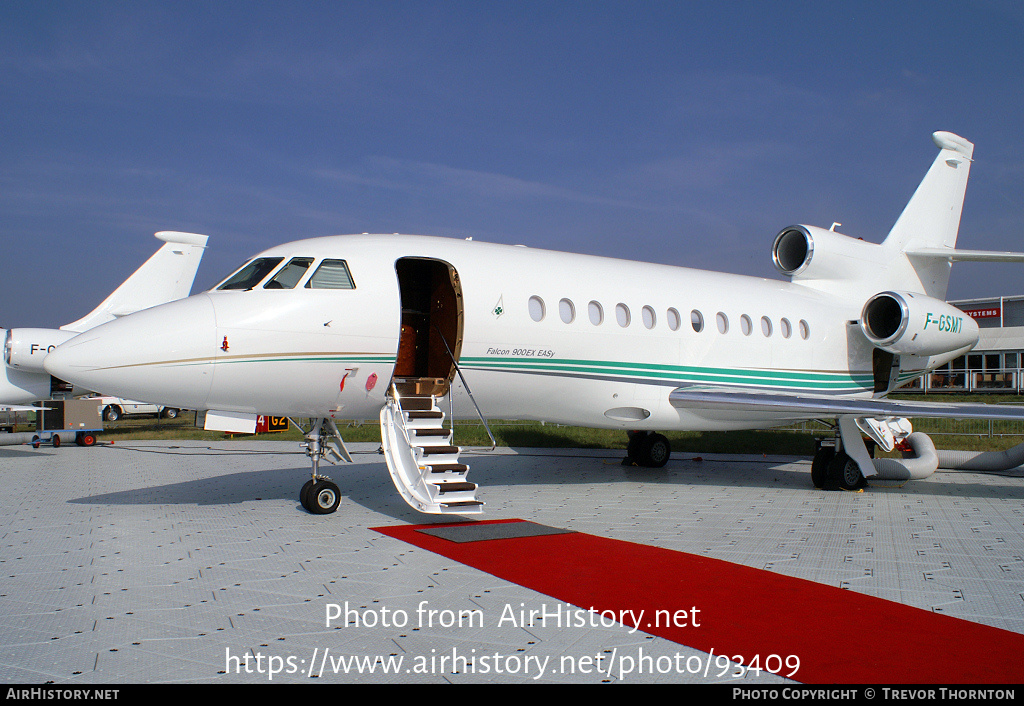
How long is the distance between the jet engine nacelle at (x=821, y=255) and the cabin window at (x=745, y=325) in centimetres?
270

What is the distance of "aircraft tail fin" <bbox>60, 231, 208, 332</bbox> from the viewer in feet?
82.9

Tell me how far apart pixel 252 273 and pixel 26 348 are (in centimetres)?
1635

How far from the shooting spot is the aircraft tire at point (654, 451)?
15133 mm

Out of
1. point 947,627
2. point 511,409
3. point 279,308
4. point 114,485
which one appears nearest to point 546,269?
point 511,409

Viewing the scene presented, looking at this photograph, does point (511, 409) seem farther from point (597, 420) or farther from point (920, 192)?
point (920, 192)

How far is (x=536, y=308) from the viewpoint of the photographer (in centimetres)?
1013

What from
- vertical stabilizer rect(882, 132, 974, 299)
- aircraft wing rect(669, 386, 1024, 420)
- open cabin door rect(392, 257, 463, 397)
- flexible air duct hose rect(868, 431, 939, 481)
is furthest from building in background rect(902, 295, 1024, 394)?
open cabin door rect(392, 257, 463, 397)

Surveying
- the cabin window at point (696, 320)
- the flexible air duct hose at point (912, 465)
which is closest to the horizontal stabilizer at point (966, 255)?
the flexible air duct hose at point (912, 465)

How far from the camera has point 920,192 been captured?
1573 centimetres

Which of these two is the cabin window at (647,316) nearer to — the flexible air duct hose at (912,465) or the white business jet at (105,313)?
the flexible air duct hose at (912,465)

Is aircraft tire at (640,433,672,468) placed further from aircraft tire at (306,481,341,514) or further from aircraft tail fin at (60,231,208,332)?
aircraft tail fin at (60,231,208,332)

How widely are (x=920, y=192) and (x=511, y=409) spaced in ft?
37.2

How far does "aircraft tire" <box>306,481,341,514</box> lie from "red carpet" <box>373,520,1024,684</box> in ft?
6.94

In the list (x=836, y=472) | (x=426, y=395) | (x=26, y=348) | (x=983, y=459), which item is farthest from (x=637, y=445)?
(x=26, y=348)
